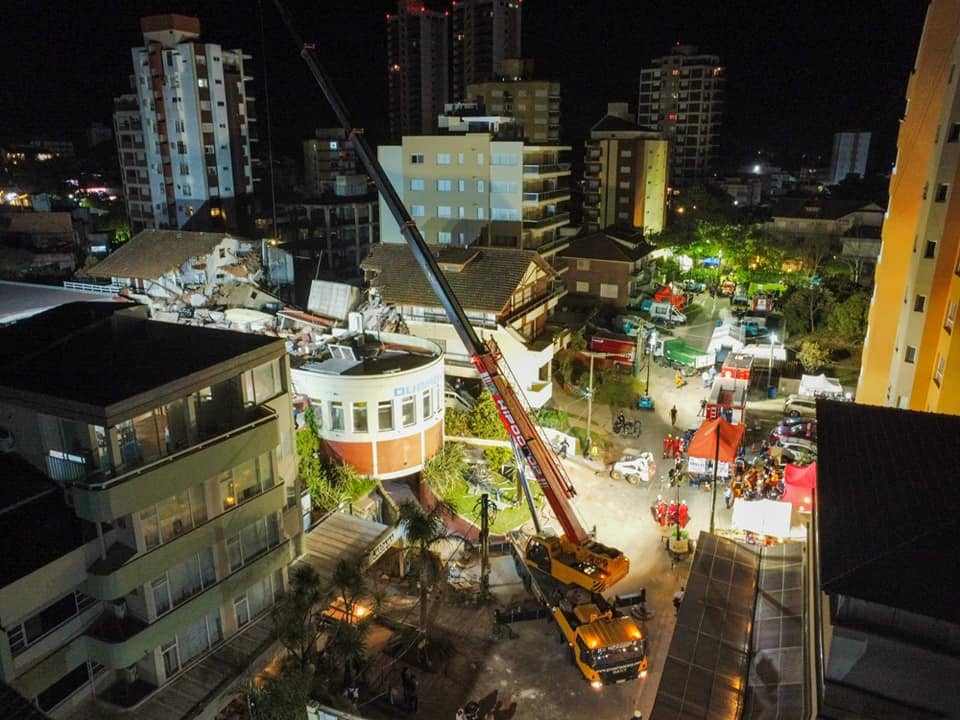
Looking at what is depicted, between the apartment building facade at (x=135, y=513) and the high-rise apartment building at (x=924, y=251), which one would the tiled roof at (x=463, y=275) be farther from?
the high-rise apartment building at (x=924, y=251)

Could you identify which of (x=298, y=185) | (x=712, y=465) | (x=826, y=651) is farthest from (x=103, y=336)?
(x=298, y=185)

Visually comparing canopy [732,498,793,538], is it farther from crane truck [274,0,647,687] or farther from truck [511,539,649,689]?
truck [511,539,649,689]

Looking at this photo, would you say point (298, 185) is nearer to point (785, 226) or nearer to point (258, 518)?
point (785, 226)

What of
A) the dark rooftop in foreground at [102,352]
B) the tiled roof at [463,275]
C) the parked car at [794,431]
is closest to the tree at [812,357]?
the parked car at [794,431]

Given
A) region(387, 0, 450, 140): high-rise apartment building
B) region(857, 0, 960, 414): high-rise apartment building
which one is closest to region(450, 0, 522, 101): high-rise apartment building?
region(387, 0, 450, 140): high-rise apartment building

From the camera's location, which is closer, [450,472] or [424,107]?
[450,472]

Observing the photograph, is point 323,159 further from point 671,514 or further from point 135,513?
point 135,513

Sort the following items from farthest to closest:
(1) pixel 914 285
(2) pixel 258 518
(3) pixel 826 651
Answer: (1) pixel 914 285
(2) pixel 258 518
(3) pixel 826 651
